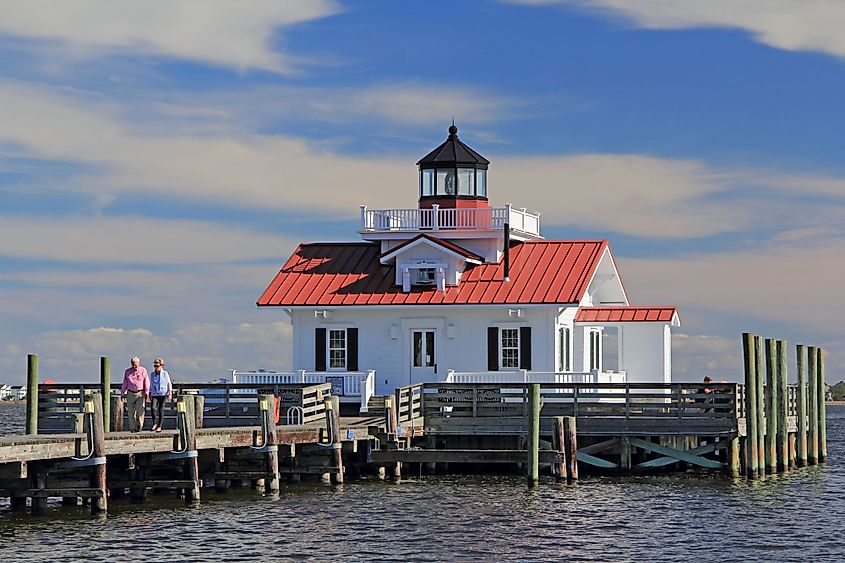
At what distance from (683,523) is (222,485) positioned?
31.2ft

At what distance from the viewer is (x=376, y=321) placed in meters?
42.9

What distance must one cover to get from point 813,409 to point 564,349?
6849 mm

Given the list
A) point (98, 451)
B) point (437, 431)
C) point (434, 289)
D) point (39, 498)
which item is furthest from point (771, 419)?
point (39, 498)

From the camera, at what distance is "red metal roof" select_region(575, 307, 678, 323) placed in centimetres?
4412

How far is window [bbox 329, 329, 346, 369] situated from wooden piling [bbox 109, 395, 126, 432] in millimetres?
7255

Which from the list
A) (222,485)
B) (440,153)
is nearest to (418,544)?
(222,485)

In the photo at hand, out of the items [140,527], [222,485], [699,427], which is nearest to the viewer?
[140,527]

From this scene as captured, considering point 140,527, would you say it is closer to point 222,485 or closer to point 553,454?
point 222,485

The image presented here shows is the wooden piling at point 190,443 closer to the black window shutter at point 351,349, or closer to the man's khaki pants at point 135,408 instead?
the man's khaki pants at point 135,408

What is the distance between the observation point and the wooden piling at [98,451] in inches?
1104

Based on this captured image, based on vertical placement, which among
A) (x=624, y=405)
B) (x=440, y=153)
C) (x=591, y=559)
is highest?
(x=440, y=153)

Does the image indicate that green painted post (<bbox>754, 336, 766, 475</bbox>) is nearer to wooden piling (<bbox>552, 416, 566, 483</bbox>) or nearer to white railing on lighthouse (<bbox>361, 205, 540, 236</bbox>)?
wooden piling (<bbox>552, 416, 566, 483</bbox>)

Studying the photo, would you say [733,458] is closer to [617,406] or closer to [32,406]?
[617,406]

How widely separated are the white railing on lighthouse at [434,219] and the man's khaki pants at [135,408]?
13.7m
